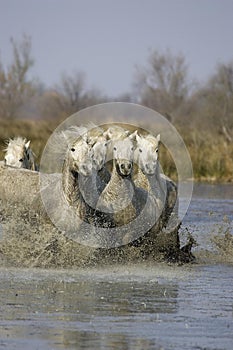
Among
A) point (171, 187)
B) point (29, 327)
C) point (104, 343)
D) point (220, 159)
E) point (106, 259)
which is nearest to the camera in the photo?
point (104, 343)

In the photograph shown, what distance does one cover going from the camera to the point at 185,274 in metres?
11.7

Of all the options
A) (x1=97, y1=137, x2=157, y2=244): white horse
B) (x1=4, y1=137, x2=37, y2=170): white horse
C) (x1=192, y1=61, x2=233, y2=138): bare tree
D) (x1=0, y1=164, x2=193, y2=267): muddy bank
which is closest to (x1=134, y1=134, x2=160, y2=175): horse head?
(x1=97, y1=137, x2=157, y2=244): white horse

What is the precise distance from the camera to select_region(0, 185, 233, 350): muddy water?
775 cm

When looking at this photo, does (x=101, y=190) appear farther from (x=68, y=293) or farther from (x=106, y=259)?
(x=68, y=293)

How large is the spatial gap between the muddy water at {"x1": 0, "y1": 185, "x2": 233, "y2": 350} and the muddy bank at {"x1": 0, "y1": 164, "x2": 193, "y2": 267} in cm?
28

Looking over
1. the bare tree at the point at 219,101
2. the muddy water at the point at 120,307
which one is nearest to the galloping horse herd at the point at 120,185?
the muddy water at the point at 120,307

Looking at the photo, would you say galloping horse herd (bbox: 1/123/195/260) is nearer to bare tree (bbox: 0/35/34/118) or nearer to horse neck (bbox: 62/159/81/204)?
horse neck (bbox: 62/159/81/204)

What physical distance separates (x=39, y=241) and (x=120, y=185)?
119 cm

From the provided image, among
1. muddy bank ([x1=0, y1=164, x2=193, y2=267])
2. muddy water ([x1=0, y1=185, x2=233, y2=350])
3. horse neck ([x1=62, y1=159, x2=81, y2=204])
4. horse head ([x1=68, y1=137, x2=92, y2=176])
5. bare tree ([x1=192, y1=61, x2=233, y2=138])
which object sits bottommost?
muddy water ([x1=0, y1=185, x2=233, y2=350])

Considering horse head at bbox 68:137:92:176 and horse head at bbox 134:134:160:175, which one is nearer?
horse head at bbox 68:137:92:176

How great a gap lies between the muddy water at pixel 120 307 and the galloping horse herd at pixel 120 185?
0.56 m

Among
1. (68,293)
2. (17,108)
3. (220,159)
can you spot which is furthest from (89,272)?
(17,108)

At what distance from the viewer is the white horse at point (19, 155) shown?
52.1ft

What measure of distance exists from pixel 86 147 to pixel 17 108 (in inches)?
2324
